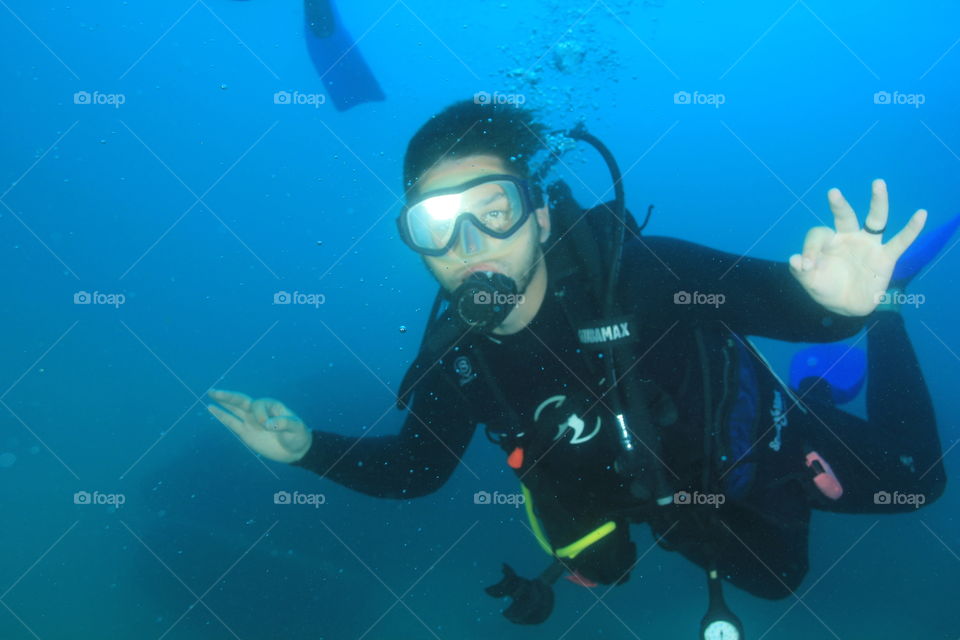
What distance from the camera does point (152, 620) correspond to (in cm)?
1109

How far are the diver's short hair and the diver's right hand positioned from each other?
1.70 m

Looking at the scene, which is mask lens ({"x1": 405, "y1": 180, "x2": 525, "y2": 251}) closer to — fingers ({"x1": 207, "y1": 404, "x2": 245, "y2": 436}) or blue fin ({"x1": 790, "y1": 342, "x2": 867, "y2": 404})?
fingers ({"x1": 207, "y1": 404, "x2": 245, "y2": 436})

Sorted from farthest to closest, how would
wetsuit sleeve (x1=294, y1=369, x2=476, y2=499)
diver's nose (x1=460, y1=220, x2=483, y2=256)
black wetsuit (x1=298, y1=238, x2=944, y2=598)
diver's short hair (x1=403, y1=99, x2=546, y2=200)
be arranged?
wetsuit sleeve (x1=294, y1=369, x2=476, y2=499) → diver's short hair (x1=403, y1=99, x2=546, y2=200) → diver's nose (x1=460, y1=220, x2=483, y2=256) → black wetsuit (x1=298, y1=238, x2=944, y2=598)

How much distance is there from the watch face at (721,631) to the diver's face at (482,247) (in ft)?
7.25

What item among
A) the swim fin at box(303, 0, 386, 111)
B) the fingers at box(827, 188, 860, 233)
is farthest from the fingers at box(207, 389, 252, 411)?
the swim fin at box(303, 0, 386, 111)

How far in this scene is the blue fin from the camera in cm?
605

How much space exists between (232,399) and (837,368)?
21.0 feet

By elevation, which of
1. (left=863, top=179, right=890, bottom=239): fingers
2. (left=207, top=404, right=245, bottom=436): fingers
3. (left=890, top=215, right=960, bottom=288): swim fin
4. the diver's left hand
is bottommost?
(left=207, top=404, right=245, bottom=436): fingers

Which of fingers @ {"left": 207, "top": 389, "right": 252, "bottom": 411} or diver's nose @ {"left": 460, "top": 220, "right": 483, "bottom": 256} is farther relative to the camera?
fingers @ {"left": 207, "top": 389, "right": 252, "bottom": 411}

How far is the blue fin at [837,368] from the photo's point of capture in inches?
238

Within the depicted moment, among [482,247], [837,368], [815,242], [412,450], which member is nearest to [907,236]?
[815,242]

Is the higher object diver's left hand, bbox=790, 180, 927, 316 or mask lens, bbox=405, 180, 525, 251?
mask lens, bbox=405, 180, 525, 251

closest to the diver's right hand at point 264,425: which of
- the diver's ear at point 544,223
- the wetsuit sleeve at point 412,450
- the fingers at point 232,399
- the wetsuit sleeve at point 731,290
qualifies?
the fingers at point 232,399

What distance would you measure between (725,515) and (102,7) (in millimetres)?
22281
